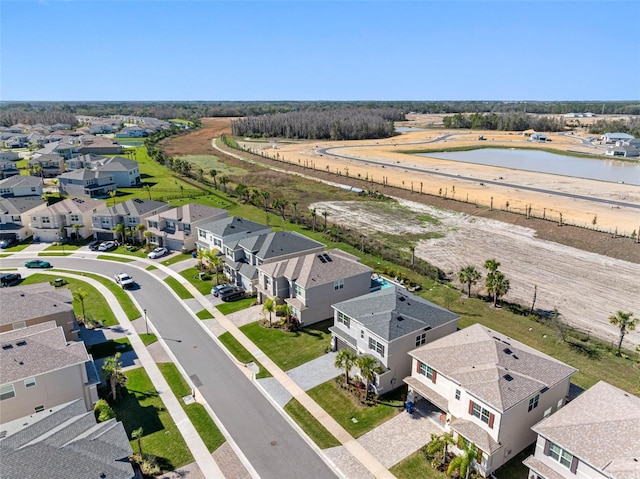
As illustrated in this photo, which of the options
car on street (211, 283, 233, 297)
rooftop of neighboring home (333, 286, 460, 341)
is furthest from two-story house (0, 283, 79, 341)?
rooftop of neighboring home (333, 286, 460, 341)

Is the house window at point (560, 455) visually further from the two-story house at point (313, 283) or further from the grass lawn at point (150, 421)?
the two-story house at point (313, 283)

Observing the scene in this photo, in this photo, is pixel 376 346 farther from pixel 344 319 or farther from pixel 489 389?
pixel 489 389

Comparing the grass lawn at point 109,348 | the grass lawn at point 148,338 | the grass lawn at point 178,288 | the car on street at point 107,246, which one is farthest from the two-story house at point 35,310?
the car on street at point 107,246

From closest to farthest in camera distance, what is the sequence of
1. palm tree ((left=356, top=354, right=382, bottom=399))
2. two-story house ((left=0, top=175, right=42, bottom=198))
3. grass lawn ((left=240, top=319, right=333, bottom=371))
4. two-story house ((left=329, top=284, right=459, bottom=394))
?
1. palm tree ((left=356, top=354, right=382, bottom=399))
2. two-story house ((left=329, top=284, right=459, bottom=394))
3. grass lawn ((left=240, top=319, right=333, bottom=371))
4. two-story house ((left=0, top=175, right=42, bottom=198))

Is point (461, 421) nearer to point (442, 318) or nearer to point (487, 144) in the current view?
point (442, 318)

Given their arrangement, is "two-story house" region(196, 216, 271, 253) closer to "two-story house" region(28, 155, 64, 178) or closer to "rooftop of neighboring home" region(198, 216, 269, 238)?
"rooftop of neighboring home" region(198, 216, 269, 238)

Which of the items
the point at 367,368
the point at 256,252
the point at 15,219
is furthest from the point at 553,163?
the point at 15,219

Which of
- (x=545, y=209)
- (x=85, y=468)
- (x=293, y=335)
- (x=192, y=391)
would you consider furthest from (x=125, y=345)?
(x=545, y=209)

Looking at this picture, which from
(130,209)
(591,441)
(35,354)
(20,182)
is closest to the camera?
(591,441)
